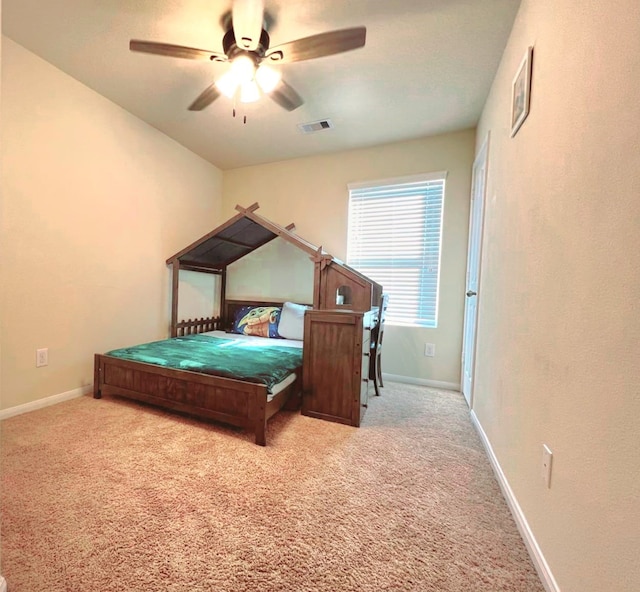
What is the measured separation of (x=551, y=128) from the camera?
1.17 m

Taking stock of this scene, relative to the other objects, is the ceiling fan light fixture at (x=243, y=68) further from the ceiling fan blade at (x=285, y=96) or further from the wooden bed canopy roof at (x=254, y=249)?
the wooden bed canopy roof at (x=254, y=249)

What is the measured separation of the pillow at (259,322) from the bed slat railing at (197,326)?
0.35 m

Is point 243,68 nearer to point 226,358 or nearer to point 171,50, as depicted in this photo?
point 171,50

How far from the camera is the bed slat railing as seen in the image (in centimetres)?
323

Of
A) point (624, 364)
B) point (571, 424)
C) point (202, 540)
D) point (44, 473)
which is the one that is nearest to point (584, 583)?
point (571, 424)

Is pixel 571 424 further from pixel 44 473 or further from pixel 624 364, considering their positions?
pixel 44 473

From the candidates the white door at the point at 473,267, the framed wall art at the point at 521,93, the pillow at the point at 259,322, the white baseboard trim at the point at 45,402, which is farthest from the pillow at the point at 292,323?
the framed wall art at the point at 521,93

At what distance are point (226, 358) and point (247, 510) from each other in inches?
43.7

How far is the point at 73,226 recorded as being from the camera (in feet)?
7.63

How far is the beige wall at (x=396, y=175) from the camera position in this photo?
2895 millimetres

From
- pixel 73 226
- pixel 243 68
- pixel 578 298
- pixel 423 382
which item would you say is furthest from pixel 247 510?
pixel 73 226

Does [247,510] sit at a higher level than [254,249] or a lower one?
lower

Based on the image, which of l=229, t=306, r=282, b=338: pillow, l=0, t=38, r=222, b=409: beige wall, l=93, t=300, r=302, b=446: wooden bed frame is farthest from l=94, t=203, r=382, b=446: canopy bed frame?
l=229, t=306, r=282, b=338: pillow

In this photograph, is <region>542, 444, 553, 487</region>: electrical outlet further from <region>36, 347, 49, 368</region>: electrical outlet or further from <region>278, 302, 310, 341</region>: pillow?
<region>36, 347, 49, 368</region>: electrical outlet
